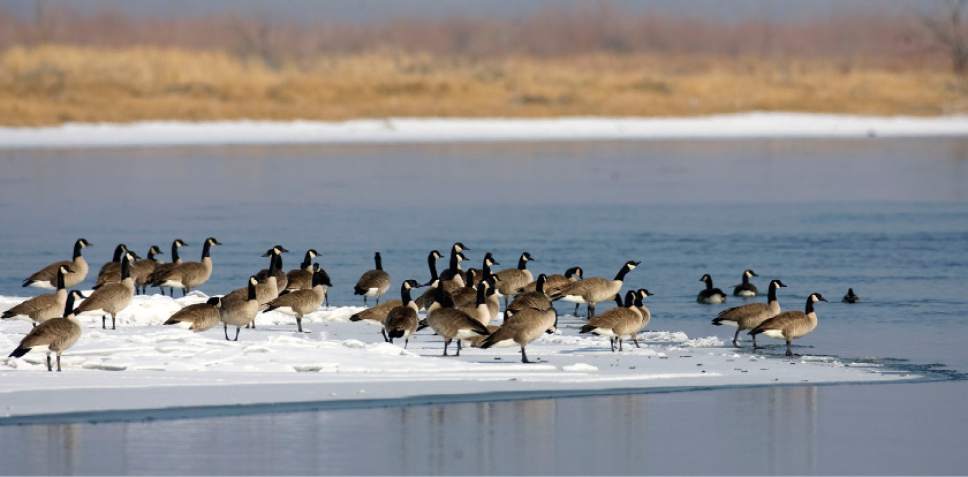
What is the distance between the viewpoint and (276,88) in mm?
62250

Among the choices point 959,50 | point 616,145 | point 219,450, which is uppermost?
point 959,50

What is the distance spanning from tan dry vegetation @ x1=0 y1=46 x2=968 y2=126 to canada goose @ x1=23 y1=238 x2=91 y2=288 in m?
36.5

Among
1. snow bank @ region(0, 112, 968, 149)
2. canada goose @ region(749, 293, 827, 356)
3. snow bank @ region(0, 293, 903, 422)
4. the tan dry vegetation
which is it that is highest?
the tan dry vegetation

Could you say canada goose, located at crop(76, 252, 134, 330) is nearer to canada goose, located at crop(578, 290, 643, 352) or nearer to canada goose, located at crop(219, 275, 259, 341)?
canada goose, located at crop(219, 275, 259, 341)

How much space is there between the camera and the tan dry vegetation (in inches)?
2238

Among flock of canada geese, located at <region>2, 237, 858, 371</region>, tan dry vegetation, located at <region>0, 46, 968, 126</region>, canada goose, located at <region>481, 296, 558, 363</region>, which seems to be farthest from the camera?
tan dry vegetation, located at <region>0, 46, 968, 126</region>

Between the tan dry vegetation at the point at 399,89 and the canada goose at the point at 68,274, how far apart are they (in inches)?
1438

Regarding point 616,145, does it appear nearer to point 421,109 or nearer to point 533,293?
point 421,109

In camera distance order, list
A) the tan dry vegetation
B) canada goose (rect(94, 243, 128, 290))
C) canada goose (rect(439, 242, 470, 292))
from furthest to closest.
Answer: the tan dry vegetation, canada goose (rect(94, 243, 128, 290)), canada goose (rect(439, 242, 470, 292))

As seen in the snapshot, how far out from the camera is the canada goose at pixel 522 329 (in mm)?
11852

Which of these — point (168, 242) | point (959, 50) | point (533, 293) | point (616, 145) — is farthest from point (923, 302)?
point (959, 50)

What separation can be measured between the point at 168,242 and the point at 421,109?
36221 millimetres

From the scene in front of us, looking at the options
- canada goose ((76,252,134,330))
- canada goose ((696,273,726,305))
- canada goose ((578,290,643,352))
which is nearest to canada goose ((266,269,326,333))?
canada goose ((76,252,134,330))

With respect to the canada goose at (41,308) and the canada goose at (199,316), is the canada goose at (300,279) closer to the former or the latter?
the canada goose at (199,316)
